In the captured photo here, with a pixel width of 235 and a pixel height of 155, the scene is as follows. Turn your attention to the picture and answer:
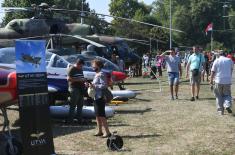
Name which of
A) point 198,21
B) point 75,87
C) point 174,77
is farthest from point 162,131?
point 198,21

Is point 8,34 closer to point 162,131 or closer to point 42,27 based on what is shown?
point 42,27

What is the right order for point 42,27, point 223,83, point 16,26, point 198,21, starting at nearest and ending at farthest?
point 223,83, point 42,27, point 16,26, point 198,21

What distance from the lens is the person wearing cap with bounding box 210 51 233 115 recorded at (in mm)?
14305

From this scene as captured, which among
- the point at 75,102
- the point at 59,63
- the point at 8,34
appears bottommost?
the point at 75,102

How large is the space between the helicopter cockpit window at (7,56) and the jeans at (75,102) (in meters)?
2.01

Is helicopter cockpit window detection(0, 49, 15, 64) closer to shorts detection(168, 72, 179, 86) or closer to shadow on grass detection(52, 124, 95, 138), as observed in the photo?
shadow on grass detection(52, 124, 95, 138)

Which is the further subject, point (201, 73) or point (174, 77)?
point (201, 73)

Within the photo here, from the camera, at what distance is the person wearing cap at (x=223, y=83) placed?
563 inches

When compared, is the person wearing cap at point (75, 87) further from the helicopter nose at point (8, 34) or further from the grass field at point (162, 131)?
the helicopter nose at point (8, 34)

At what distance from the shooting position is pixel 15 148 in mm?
9469

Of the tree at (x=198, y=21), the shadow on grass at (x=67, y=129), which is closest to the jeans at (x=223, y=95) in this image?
the shadow on grass at (x=67, y=129)

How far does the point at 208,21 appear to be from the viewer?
104 meters

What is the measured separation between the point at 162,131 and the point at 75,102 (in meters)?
2.43

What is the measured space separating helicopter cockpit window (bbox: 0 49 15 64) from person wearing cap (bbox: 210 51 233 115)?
5316 millimetres
